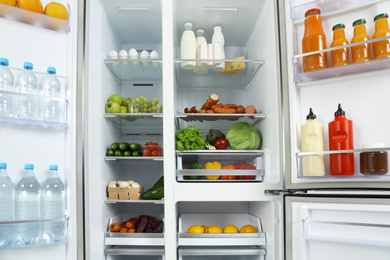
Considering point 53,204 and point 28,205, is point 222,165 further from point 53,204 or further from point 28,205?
point 28,205

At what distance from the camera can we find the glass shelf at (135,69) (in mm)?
1951

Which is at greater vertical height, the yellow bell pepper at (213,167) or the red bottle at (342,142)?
the red bottle at (342,142)

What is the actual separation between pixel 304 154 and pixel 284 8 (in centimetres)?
74

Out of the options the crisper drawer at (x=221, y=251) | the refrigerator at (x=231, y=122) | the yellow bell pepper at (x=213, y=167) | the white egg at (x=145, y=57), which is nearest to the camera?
the refrigerator at (x=231, y=122)

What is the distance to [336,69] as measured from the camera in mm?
1362

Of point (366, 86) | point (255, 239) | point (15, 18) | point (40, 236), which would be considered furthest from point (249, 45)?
point (40, 236)

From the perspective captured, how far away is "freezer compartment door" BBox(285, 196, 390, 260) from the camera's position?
1238 millimetres

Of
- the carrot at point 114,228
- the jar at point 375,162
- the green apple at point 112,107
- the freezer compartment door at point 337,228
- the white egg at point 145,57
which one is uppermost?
the white egg at point 145,57

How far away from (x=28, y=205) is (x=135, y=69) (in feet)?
3.51

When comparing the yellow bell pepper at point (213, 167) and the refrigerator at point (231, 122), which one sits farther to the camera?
the yellow bell pepper at point (213, 167)

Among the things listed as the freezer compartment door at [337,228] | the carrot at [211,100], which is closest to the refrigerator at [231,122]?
the freezer compartment door at [337,228]

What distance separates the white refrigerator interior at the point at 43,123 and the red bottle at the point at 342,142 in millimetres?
1201

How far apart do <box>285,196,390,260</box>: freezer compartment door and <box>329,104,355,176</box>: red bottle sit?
12cm

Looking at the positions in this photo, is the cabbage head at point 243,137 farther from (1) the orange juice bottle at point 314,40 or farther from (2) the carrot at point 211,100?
(1) the orange juice bottle at point 314,40
